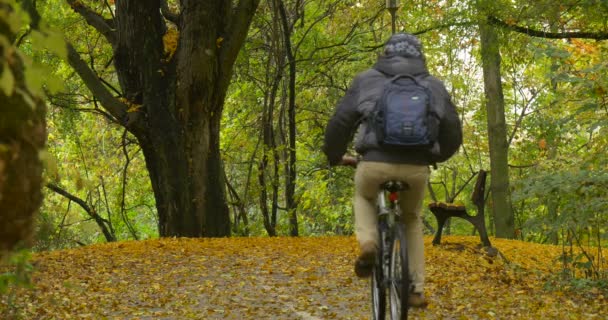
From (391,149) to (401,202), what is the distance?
474mm

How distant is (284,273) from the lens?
9078 millimetres

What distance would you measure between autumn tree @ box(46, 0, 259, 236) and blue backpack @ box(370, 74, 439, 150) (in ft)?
25.6

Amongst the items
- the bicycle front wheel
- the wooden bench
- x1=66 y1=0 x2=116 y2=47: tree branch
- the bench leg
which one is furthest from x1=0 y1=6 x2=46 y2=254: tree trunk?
x1=66 y1=0 x2=116 y2=47: tree branch

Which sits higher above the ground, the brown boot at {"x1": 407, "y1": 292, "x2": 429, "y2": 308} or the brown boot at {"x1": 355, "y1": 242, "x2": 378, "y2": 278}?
the brown boot at {"x1": 355, "y1": 242, "x2": 378, "y2": 278}

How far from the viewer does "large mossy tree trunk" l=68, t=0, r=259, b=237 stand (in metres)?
12.1

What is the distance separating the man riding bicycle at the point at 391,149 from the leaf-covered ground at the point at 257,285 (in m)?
1.77

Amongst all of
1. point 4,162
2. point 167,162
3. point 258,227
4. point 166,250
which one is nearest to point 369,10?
point 258,227

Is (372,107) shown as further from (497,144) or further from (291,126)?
(497,144)

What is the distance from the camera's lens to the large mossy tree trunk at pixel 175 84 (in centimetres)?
1208

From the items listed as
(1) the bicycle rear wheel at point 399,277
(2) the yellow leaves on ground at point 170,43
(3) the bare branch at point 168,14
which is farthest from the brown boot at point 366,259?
(3) the bare branch at point 168,14

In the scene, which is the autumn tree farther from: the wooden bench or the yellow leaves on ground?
the wooden bench

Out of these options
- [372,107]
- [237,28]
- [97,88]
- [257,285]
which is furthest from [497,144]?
[372,107]

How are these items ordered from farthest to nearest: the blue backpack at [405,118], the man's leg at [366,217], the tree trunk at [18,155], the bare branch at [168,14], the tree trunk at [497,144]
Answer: the tree trunk at [497,144] < the bare branch at [168,14] < the man's leg at [366,217] < the blue backpack at [405,118] < the tree trunk at [18,155]

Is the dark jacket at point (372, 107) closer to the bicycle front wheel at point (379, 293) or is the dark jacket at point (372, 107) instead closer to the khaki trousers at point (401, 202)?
the khaki trousers at point (401, 202)
